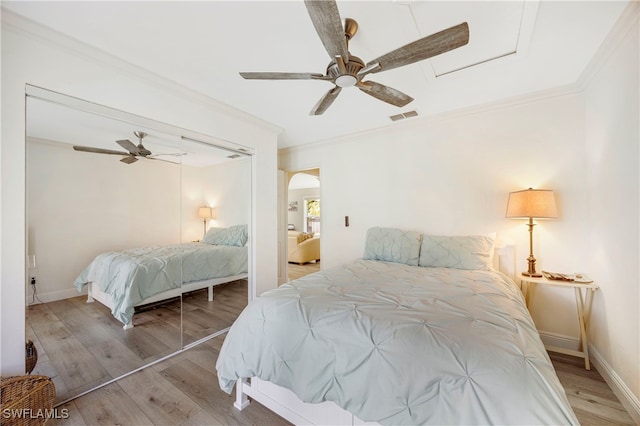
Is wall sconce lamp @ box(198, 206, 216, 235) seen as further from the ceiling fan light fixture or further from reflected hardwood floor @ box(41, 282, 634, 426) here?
the ceiling fan light fixture

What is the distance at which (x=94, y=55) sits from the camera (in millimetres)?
1904

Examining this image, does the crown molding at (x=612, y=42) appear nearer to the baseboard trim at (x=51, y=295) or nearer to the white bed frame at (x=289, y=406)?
the white bed frame at (x=289, y=406)

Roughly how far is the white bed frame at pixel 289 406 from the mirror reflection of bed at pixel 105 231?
1.12m

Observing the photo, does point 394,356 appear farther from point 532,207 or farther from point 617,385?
point 532,207

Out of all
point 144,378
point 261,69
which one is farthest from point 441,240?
point 144,378

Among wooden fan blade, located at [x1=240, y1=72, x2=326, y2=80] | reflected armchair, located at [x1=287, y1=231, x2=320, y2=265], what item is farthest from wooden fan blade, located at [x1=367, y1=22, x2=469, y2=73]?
reflected armchair, located at [x1=287, y1=231, x2=320, y2=265]

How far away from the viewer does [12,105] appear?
1.58m

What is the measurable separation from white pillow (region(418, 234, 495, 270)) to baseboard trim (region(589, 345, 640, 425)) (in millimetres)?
1013

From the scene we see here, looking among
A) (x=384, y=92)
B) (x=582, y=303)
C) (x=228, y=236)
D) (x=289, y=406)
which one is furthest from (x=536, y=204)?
(x=228, y=236)

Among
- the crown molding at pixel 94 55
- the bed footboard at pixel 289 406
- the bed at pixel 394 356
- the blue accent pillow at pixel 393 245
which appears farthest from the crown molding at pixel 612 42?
the crown molding at pixel 94 55

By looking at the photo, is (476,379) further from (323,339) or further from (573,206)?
(573,206)

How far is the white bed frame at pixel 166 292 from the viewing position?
215 cm

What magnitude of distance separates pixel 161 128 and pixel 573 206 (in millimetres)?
4023

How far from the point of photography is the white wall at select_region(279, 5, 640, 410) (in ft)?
5.90
